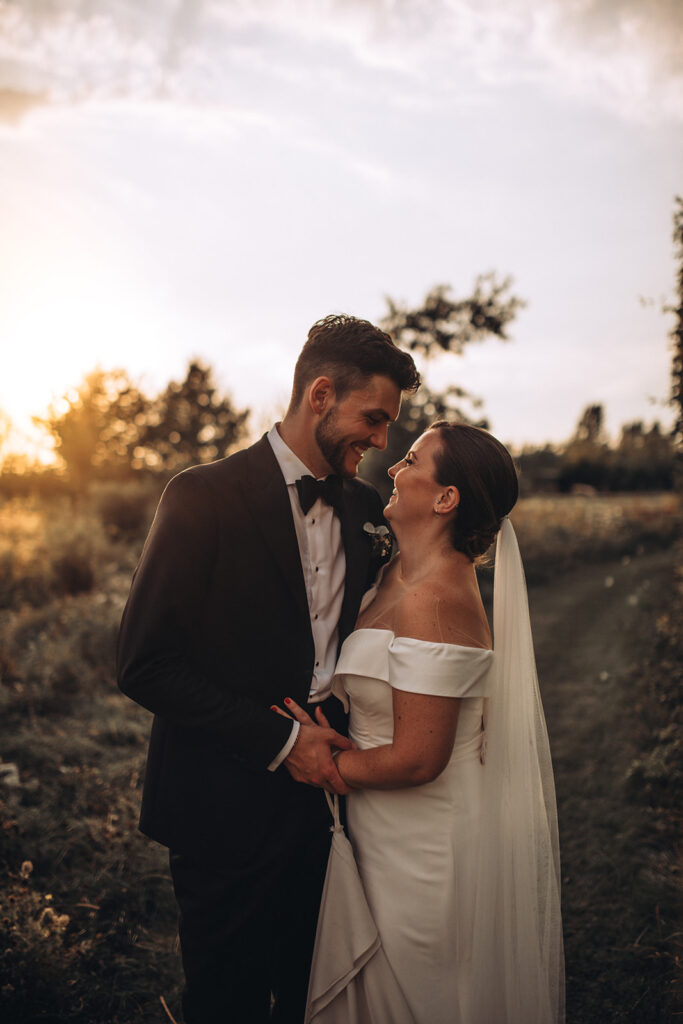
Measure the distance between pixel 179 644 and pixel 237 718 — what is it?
32cm

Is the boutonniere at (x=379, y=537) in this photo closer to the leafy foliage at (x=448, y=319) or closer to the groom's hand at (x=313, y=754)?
the groom's hand at (x=313, y=754)

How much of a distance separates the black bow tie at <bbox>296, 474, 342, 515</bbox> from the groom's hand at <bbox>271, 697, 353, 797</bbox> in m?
0.76

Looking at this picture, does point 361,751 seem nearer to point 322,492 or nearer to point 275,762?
point 275,762

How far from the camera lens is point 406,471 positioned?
8.38ft

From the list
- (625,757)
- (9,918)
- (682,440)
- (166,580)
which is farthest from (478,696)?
(682,440)

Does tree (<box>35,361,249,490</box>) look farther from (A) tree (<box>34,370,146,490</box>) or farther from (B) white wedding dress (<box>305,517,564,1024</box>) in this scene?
(B) white wedding dress (<box>305,517,564,1024</box>)

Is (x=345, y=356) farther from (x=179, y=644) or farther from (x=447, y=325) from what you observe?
(x=447, y=325)

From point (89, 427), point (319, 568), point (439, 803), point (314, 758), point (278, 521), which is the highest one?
point (89, 427)

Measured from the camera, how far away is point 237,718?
2.12 meters

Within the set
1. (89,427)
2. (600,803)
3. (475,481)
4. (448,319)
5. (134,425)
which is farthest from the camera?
(134,425)

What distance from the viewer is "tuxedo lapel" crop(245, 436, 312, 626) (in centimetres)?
Result: 231

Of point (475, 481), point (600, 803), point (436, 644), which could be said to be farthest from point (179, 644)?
point (600, 803)

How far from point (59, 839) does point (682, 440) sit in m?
6.32

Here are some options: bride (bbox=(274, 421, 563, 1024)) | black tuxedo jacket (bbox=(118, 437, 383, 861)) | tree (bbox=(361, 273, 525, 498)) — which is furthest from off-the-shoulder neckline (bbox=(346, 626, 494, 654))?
tree (bbox=(361, 273, 525, 498))
